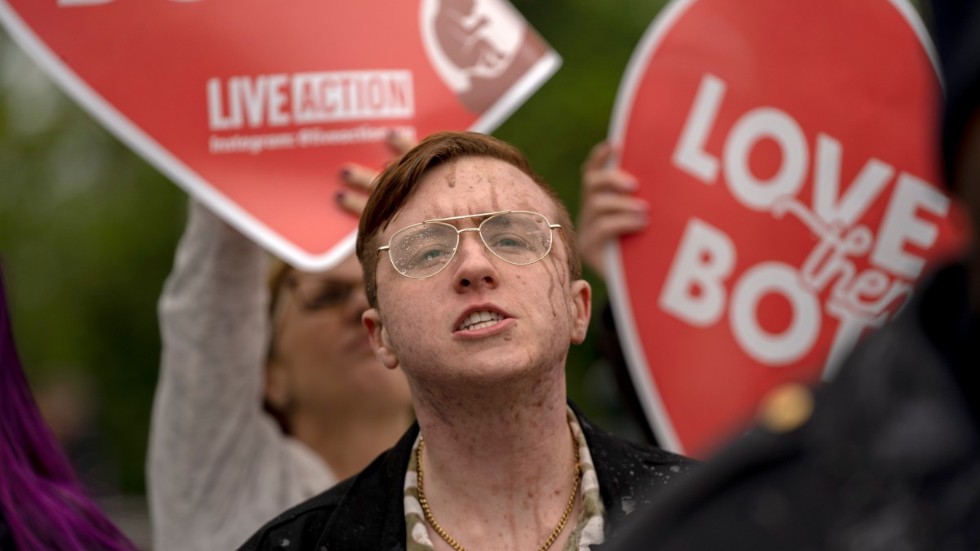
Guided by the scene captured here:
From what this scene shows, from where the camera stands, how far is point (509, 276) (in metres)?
2.28

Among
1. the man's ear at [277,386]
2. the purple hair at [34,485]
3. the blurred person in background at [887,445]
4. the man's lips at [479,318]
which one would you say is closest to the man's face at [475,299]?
the man's lips at [479,318]

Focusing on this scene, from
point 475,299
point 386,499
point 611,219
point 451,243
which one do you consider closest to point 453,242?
point 451,243

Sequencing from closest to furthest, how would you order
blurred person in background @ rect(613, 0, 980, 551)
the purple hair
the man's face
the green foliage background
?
blurred person in background @ rect(613, 0, 980, 551) < the man's face < the purple hair < the green foliage background

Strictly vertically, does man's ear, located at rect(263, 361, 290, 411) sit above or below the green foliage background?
above

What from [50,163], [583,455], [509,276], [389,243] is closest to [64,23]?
[389,243]

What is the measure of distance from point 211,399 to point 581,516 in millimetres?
1048

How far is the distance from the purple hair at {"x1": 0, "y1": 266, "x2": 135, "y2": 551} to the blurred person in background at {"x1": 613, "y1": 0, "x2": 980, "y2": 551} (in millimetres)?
1769

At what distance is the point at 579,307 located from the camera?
2461 millimetres

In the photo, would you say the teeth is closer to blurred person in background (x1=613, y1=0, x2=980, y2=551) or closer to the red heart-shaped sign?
the red heart-shaped sign

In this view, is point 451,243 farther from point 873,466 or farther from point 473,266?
point 873,466

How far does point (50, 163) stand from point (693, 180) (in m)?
9.65

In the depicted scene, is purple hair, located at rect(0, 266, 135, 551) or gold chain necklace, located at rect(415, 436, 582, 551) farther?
purple hair, located at rect(0, 266, 135, 551)

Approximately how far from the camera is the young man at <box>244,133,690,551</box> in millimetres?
2244

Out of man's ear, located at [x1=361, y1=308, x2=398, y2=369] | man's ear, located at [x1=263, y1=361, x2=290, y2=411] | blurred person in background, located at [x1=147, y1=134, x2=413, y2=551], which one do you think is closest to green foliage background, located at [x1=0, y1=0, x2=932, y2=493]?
man's ear, located at [x1=263, y1=361, x2=290, y2=411]
